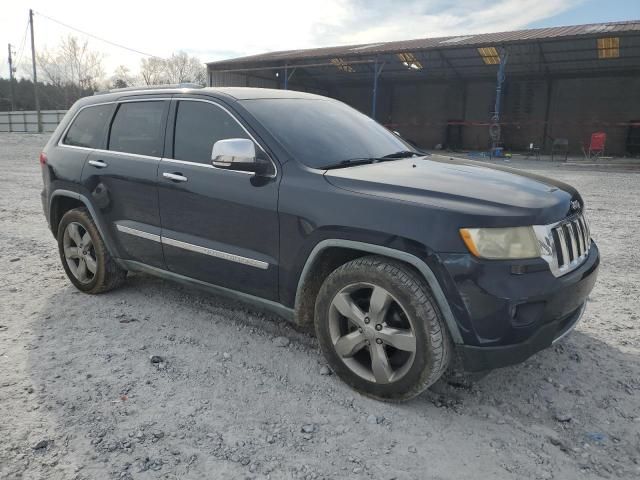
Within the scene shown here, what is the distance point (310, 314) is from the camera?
10.0 feet

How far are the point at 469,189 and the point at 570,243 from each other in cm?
65

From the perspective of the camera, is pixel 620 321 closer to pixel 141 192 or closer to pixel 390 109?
pixel 141 192

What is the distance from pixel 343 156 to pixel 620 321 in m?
2.45

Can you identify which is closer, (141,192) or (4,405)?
(4,405)

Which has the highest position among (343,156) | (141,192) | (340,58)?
(340,58)

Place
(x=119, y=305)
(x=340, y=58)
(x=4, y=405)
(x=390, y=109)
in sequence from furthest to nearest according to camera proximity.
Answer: (x=390, y=109) → (x=340, y=58) → (x=119, y=305) → (x=4, y=405)

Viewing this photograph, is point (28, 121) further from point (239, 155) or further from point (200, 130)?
point (239, 155)

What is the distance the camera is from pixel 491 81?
29.0 m

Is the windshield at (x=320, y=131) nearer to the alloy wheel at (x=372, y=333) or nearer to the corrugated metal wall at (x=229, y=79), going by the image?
the alloy wheel at (x=372, y=333)

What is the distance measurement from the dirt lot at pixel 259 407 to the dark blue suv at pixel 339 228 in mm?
317

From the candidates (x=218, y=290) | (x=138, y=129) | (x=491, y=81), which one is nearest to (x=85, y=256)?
(x=138, y=129)

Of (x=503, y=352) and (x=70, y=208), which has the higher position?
(x=70, y=208)

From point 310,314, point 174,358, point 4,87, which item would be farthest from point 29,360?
point 4,87

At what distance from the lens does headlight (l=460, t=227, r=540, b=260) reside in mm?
2354
